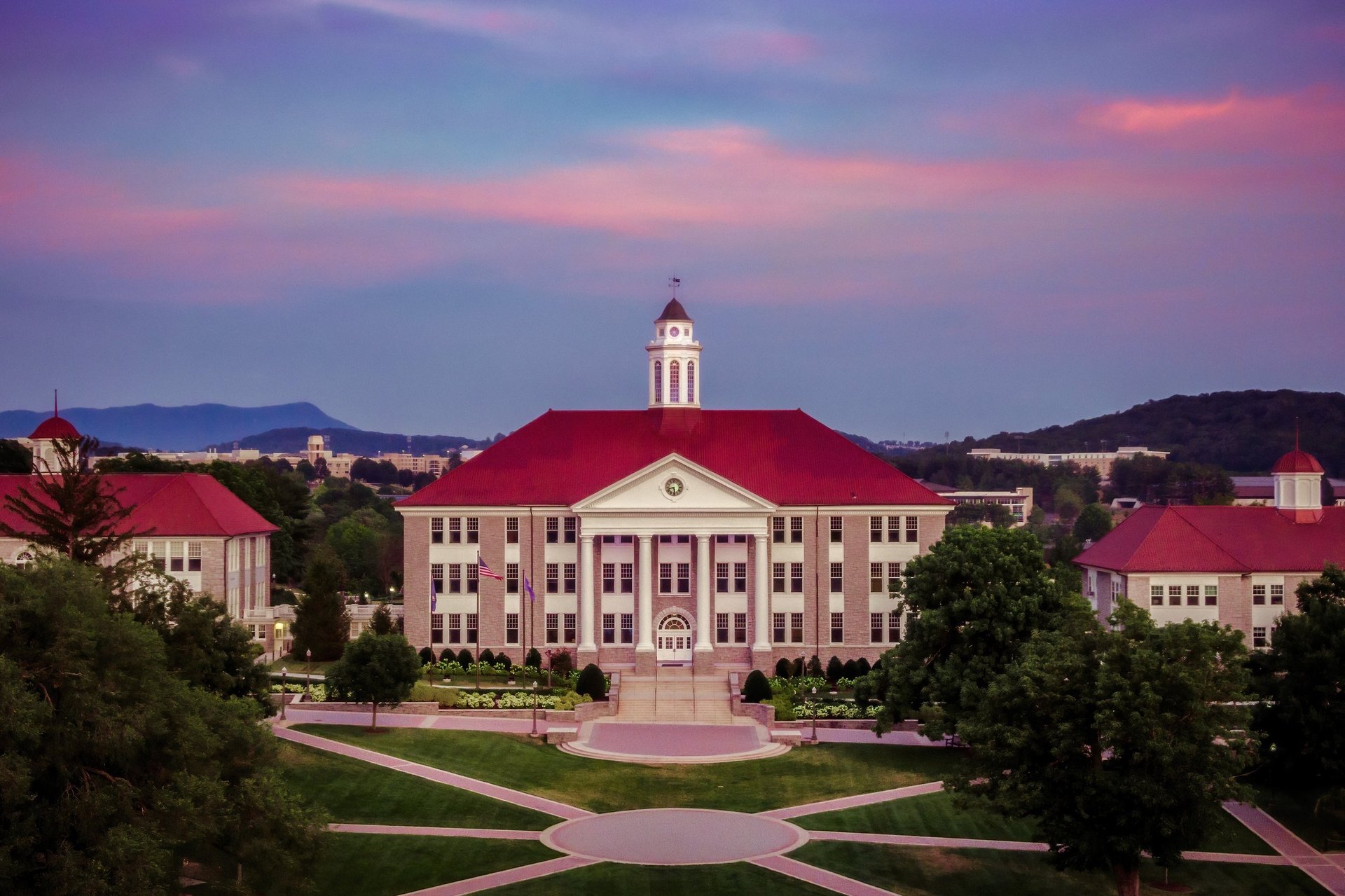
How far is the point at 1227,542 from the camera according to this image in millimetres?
77875

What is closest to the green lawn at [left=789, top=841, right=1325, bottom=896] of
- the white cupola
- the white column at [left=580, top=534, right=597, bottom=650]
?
the white column at [left=580, top=534, right=597, bottom=650]

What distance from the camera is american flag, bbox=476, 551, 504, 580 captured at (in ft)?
239

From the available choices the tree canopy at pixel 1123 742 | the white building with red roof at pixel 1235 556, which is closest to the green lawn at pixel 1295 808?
the tree canopy at pixel 1123 742

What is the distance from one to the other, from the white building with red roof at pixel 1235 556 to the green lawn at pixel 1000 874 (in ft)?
107

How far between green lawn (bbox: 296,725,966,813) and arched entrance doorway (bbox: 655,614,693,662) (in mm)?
16838

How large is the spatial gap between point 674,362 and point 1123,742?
47314 mm

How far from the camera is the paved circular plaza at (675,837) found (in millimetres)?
43719

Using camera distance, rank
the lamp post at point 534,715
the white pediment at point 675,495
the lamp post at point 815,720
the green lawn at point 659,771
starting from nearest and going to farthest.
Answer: the green lawn at point 659,771 → the lamp post at point 815,720 → the lamp post at point 534,715 → the white pediment at point 675,495

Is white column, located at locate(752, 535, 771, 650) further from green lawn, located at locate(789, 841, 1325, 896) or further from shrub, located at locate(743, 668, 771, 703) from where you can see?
green lawn, located at locate(789, 841, 1325, 896)

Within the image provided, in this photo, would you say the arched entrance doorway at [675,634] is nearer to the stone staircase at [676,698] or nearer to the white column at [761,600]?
the stone staircase at [676,698]

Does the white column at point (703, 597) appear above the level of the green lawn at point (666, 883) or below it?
above

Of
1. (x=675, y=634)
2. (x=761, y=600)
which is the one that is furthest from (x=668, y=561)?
(x=761, y=600)

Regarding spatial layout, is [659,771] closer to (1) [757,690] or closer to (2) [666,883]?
(1) [757,690]

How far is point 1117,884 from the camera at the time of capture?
41.0 metres
